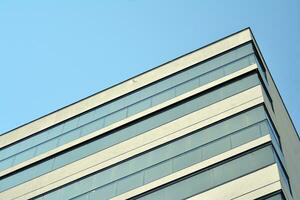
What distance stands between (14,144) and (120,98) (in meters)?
7.33

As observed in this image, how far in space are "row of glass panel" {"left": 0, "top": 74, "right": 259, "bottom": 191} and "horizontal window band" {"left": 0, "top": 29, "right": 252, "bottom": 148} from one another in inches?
130

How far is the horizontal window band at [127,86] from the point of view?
32188 millimetres

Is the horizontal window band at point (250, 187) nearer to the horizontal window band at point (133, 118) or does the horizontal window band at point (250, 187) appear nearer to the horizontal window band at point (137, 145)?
the horizontal window band at point (137, 145)

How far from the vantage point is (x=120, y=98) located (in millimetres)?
33375

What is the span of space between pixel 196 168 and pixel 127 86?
9.88m

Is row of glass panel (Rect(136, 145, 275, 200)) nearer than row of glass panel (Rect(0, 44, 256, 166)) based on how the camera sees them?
→ Yes

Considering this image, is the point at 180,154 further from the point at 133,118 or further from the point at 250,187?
the point at 133,118

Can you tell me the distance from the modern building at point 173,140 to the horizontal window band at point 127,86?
0.07m

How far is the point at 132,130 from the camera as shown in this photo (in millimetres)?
30359

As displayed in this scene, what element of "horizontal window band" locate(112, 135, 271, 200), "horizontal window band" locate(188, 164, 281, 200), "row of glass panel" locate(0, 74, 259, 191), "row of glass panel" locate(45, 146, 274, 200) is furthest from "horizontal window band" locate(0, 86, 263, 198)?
"horizontal window band" locate(188, 164, 281, 200)

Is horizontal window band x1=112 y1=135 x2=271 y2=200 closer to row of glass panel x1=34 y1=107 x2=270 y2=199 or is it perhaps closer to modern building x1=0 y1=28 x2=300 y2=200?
modern building x1=0 y1=28 x2=300 y2=200

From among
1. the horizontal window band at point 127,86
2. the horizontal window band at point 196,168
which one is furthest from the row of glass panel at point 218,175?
the horizontal window band at point 127,86

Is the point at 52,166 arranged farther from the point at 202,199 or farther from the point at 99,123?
the point at 202,199

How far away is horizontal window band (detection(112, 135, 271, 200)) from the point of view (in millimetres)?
24672
